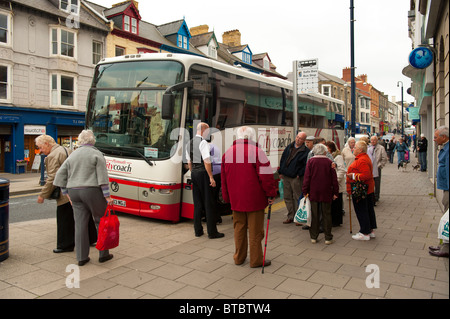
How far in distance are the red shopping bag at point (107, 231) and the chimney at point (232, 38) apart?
128 feet

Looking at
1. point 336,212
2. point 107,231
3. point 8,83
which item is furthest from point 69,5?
point 336,212

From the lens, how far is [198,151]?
253 inches

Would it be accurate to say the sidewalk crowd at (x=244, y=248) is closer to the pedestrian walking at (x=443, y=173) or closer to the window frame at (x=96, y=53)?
the pedestrian walking at (x=443, y=173)

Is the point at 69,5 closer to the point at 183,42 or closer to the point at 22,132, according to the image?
the point at 22,132

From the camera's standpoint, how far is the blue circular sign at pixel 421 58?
880 centimetres

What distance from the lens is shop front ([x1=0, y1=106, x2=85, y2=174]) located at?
19391mm

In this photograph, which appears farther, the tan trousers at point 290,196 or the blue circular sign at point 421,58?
the blue circular sign at point 421,58

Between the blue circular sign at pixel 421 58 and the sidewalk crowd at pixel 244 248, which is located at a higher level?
the blue circular sign at pixel 421 58

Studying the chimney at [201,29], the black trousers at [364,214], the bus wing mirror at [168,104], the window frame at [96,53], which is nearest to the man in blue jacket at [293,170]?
the black trousers at [364,214]

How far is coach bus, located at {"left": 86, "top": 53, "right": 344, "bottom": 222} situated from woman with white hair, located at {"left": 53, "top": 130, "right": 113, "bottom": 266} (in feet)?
6.35

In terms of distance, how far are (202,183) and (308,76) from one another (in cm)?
508

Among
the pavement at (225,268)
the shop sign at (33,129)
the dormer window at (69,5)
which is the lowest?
the pavement at (225,268)

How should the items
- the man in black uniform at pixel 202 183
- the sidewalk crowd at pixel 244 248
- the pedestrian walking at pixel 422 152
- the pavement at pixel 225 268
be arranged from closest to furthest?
the pavement at pixel 225 268, the sidewalk crowd at pixel 244 248, the man in black uniform at pixel 202 183, the pedestrian walking at pixel 422 152

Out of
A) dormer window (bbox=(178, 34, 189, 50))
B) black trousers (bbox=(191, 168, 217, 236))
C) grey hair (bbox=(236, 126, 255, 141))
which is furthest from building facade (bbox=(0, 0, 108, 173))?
grey hair (bbox=(236, 126, 255, 141))
